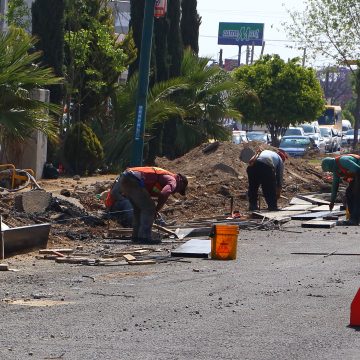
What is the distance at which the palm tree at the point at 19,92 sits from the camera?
674 inches

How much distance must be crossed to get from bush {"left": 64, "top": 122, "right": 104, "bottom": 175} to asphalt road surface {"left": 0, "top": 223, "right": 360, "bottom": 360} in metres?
13.6

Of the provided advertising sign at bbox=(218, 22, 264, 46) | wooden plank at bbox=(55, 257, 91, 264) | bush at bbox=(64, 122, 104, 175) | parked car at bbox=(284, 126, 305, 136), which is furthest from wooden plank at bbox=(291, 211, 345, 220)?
advertising sign at bbox=(218, 22, 264, 46)

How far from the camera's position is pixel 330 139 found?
64312 millimetres

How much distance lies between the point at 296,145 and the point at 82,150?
2566cm

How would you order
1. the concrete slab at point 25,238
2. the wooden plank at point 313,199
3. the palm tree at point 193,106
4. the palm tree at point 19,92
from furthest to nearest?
the palm tree at point 193,106 < the wooden plank at point 313,199 < the palm tree at point 19,92 < the concrete slab at point 25,238

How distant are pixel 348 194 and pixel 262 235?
282 cm

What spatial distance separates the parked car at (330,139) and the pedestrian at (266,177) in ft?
126

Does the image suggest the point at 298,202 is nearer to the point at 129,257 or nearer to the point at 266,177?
the point at 266,177

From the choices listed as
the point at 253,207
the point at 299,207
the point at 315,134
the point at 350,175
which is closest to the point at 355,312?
the point at 350,175

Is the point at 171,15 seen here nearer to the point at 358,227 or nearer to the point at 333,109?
the point at 358,227

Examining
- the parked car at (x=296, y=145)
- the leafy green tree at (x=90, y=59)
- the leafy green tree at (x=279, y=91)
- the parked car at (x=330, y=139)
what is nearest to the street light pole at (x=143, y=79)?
the leafy green tree at (x=90, y=59)

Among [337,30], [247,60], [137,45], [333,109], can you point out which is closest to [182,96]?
[137,45]

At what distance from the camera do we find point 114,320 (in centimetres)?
1002

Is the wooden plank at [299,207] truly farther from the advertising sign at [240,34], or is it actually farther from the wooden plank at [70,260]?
the advertising sign at [240,34]
